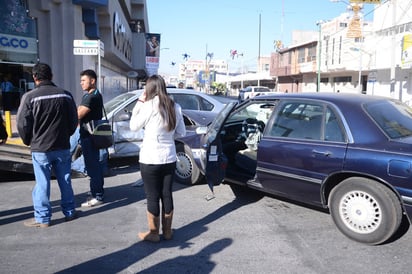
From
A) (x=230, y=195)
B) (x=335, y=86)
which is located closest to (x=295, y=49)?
(x=335, y=86)

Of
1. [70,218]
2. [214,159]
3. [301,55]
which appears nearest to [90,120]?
[70,218]

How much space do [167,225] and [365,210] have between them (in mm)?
2085

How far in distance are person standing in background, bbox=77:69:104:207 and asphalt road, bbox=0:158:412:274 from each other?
11.2 inches

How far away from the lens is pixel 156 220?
12.8 ft

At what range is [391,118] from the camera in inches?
168

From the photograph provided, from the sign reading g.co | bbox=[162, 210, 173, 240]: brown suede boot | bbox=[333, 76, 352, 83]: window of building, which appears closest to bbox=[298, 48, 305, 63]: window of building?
bbox=[333, 76, 352, 83]: window of building

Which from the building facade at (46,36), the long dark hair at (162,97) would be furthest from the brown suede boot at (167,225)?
the building facade at (46,36)

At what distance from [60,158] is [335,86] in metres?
44.5

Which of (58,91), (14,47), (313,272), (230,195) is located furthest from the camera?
(14,47)

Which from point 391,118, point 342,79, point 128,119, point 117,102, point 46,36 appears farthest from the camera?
point 342,79

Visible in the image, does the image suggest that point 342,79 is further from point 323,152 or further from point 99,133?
point 99,133

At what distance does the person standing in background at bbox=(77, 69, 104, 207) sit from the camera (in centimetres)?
486

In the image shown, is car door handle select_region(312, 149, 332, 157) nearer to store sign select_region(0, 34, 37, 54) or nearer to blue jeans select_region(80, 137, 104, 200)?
blue jeans select_region(80, 137, 104, 200)

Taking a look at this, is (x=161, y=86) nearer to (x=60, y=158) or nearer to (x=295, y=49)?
(x=60, y=158)
